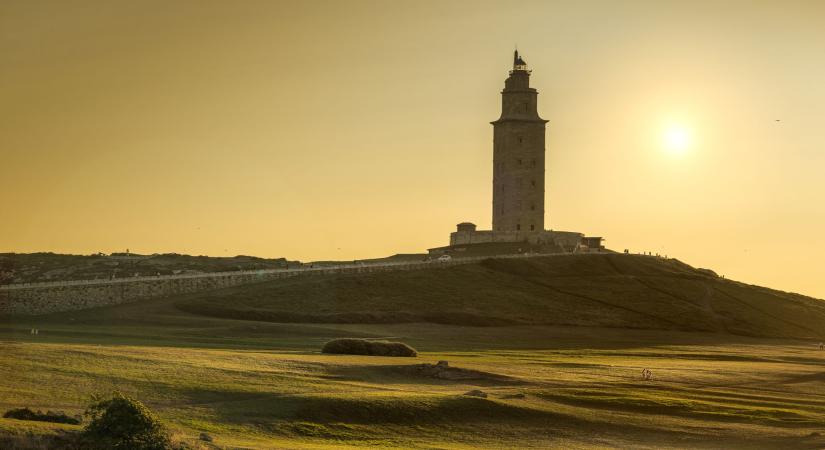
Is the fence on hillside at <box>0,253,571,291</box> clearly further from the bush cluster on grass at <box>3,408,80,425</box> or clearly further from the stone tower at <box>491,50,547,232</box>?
the bush cluster on grass at <box>3,408,80,425</box>

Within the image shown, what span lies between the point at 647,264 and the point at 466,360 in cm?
7763

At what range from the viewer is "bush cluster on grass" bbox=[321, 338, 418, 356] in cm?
6575

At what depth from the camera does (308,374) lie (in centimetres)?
5253

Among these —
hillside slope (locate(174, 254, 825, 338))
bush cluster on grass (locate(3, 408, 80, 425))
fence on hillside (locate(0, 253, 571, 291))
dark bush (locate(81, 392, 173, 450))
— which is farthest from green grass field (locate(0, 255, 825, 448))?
fence on hillside (locate(0, 253, 571, 291))

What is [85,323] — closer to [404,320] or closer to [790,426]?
[404,320]

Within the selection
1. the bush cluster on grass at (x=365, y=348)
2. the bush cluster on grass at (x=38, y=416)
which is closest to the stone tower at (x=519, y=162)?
the bush cluster on grass at (x=365, y=348)

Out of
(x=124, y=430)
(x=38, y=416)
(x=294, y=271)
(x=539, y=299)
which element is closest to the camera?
(x=124, y=430)

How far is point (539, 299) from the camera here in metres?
116

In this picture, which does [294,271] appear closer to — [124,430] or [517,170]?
[517,170]

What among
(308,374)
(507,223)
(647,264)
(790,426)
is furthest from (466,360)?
(507,223)

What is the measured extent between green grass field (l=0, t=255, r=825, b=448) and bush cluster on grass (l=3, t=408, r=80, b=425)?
1.41 m

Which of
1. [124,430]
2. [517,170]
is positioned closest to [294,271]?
[517,170]

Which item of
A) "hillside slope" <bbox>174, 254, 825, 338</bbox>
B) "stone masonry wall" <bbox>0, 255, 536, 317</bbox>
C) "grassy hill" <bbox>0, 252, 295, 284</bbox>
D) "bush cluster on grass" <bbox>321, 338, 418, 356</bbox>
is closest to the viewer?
"bush cluster on grass" <bbox>321, 338, 418, 356</bbox>

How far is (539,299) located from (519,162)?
47493mm
